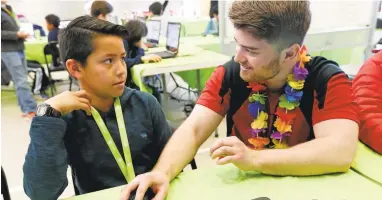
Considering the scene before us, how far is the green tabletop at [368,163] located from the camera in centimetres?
86

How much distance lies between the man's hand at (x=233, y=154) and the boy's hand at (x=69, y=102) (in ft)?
1.28

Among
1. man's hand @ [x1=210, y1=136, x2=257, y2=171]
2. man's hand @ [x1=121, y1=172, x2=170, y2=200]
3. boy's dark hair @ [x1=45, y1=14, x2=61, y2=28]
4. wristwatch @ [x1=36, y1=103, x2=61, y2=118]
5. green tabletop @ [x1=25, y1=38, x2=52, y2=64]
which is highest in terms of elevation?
wristwatch @ [x1=36, y1=103, x2=61, y2=118]

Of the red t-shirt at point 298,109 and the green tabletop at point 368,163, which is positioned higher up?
the red t-shirt at point 298,109

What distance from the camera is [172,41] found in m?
3.51

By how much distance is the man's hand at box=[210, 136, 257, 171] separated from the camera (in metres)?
0.84

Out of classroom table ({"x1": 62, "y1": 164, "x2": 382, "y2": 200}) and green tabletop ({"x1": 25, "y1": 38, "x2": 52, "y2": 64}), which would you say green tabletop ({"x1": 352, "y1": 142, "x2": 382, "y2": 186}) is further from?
green tabletop ({"x1": 25, "y1": 38, "x2": 52, "y2": 64})

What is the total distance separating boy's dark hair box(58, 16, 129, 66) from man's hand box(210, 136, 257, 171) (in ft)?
1.63

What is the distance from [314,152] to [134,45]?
2531mm

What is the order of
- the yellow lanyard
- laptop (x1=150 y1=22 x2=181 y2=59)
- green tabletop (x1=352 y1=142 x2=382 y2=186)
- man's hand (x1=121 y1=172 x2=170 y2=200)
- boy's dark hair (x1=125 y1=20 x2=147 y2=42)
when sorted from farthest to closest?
laptop (x1=150 y1=22 x2=181 y2=59) → boy's dark hair (x1=125 y1=20 x2=147 y2=42) → the yellow lanyard → green tabletop (x1=352 y1=142 x2=382 y2=186) → man's hand (x1=121 y1=172 x2=170 y2=200)

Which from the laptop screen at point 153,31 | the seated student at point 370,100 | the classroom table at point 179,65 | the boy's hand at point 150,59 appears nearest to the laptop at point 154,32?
the laptop screen at point 153,31

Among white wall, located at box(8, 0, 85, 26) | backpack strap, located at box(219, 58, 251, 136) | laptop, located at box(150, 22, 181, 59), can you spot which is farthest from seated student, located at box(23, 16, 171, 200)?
white wall, located at box(8, 0, 85, 26)

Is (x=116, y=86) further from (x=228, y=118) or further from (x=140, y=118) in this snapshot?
(x=228, y=118)

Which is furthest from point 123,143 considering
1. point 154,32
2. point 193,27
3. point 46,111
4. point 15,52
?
point 193,27

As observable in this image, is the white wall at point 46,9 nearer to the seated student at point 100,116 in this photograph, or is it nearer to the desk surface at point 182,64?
the desk surface at point 182,64
